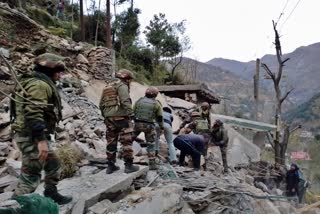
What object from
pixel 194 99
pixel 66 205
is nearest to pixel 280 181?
pixel 194 99

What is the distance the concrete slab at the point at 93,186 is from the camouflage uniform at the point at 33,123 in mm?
718

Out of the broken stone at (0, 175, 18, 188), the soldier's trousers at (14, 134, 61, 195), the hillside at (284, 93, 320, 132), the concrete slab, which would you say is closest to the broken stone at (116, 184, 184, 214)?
the concrete slab

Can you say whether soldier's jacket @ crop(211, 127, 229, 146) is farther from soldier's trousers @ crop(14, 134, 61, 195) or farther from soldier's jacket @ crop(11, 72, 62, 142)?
soldier's trousers @ crop(14, 134, 61, 195)

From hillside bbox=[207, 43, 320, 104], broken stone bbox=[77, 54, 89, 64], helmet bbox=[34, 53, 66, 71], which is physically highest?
hillside bbox=[207, 43, 320, 104]

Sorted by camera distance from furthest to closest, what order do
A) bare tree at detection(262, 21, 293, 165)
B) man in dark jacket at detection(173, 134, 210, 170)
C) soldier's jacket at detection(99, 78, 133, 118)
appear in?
bare tree at detection(262, 21, 293, 165)
man in dark jacket at detection(173, 134, 210, 170)
soldier's jacket at detection(99, 78, 133, 118)

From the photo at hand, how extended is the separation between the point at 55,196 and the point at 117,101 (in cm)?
176

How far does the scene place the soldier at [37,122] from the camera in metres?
3.88

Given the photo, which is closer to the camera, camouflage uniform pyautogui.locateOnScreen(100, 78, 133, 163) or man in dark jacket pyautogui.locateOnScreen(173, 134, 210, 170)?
camouflage uniform pyautogui.locateOnScreen(100, 78, 133, 163)

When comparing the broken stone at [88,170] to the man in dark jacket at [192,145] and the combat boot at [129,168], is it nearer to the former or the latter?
the combat boot at [129,168]

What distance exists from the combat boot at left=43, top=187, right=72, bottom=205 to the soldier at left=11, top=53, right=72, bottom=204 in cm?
26

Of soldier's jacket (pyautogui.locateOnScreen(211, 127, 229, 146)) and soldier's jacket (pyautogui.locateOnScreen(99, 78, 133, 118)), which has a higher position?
soldier's jacket (pyautogui.locateOnScreen(99, 78, 133, 118))

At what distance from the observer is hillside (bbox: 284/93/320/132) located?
46500 mm

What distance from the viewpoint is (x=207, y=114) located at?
9414mm

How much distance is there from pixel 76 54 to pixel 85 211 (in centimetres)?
1011
